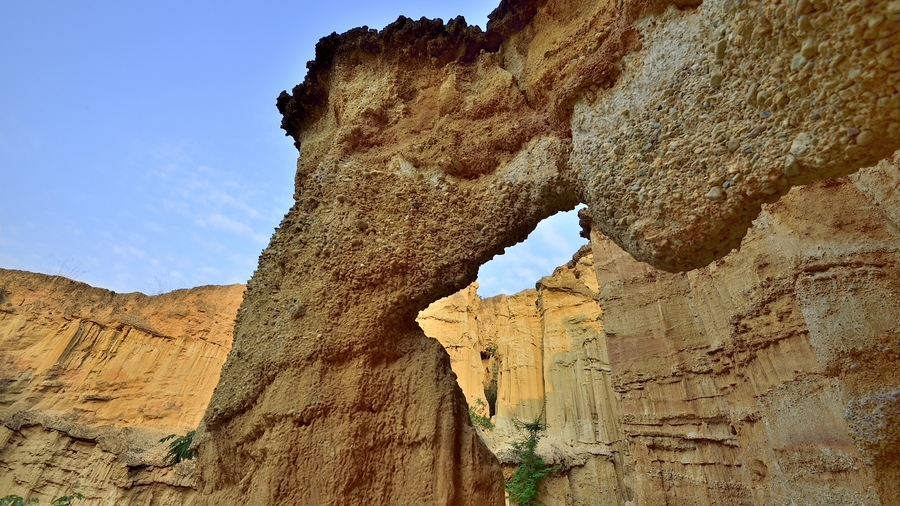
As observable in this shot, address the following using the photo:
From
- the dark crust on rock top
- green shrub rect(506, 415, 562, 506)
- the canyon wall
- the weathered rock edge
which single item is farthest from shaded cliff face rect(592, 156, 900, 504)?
green shrub rect(506, 415, 562, 506)

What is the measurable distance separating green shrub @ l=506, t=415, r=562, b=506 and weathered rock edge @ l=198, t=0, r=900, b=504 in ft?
32.5

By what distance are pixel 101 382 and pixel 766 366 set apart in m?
17.2

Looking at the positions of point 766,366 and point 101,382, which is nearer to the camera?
point 766,366

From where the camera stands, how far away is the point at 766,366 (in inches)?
220

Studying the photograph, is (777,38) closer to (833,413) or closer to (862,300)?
(862,300)

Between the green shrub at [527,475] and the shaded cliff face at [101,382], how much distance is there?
8.40 metres

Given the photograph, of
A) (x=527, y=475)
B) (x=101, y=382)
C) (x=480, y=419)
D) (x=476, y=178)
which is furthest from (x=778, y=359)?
(x=101, y=382)

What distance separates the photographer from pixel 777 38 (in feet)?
6.17

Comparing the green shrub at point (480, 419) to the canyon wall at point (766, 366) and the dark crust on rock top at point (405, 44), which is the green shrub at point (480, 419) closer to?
the canyon wall at point (766, 366)

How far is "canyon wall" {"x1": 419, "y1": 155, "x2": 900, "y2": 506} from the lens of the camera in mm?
4027

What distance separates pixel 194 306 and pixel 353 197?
601 inches

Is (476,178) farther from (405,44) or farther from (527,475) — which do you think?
(527,475)

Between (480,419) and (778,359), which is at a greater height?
(480,419)

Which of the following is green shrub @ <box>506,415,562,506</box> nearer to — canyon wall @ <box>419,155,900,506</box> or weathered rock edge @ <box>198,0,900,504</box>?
canyon wall @ <box>419,155,900,506</box>
